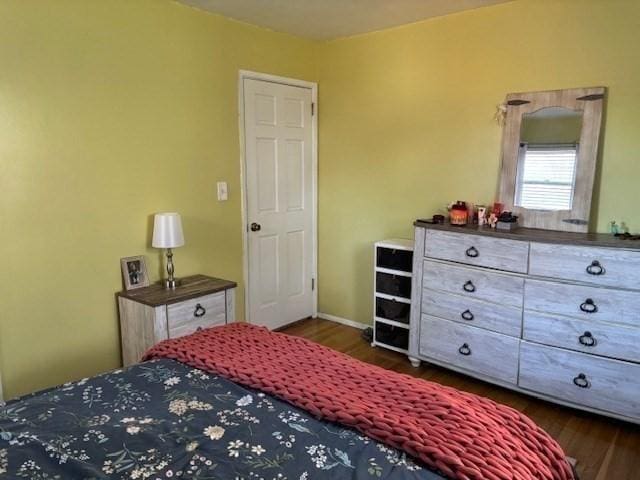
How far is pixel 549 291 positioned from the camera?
2607 millimetres

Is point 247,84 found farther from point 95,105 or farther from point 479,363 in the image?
point 479,363

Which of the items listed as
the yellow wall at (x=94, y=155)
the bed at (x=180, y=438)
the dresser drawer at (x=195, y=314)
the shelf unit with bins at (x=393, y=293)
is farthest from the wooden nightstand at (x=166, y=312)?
the shelf unit with bins at (x=393, y=293)

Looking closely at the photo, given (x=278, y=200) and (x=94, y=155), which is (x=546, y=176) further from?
(x=94, y=155)

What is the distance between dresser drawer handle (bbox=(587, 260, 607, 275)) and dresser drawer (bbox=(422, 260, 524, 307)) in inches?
13.9

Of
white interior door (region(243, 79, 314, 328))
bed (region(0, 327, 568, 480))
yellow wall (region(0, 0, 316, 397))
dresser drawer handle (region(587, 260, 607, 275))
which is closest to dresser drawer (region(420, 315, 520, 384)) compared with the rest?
dresser drawer handle (region(587, 260, 607, 275))

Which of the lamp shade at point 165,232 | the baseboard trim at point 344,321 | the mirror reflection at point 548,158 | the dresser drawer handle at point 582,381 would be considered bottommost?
the baseboard trim at point 344,321

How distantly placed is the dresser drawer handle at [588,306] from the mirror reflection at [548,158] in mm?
626

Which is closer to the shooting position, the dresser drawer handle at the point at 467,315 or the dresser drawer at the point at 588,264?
the dresser drawer at the point at 588,264

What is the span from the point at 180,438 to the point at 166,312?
1418 mm

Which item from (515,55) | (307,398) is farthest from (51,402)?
(515,55)

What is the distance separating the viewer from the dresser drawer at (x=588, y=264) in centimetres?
236

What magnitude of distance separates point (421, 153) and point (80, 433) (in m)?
2.89

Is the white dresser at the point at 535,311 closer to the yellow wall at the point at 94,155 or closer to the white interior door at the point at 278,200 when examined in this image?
the white interior door at the point at 278,200

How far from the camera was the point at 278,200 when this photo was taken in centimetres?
383
